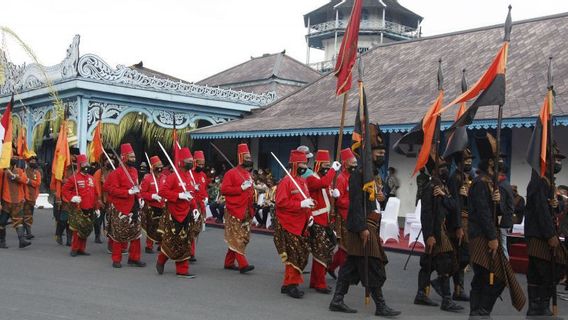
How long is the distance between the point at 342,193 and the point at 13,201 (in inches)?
246

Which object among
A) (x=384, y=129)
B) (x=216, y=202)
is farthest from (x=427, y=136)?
(x=216, y=202)

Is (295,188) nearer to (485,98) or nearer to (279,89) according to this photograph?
(485,98)

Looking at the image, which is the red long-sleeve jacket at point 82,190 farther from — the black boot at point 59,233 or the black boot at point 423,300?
the black boot at point 423,300

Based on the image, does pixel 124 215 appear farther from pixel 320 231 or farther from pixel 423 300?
pixel 423 300

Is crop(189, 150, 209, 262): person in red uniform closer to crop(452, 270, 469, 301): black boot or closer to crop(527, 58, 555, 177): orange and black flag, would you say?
crop(452, 270, 469, 301): black boot

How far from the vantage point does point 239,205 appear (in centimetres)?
859

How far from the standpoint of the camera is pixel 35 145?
1975cm

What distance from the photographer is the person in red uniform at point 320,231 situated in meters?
7.24

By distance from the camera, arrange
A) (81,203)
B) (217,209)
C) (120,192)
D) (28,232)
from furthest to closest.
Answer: (217,209) < (28,232) < (81,203) < (120,192)

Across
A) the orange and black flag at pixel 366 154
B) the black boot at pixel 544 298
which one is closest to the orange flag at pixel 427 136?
the orange and black flag at pixel 366 154

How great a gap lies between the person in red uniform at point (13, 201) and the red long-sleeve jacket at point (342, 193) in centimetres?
587

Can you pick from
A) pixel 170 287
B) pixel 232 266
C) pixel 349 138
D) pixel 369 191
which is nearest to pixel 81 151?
pixel 349 138

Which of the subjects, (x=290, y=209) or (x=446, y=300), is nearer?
(x=446, y=300)

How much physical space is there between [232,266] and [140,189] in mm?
1880
